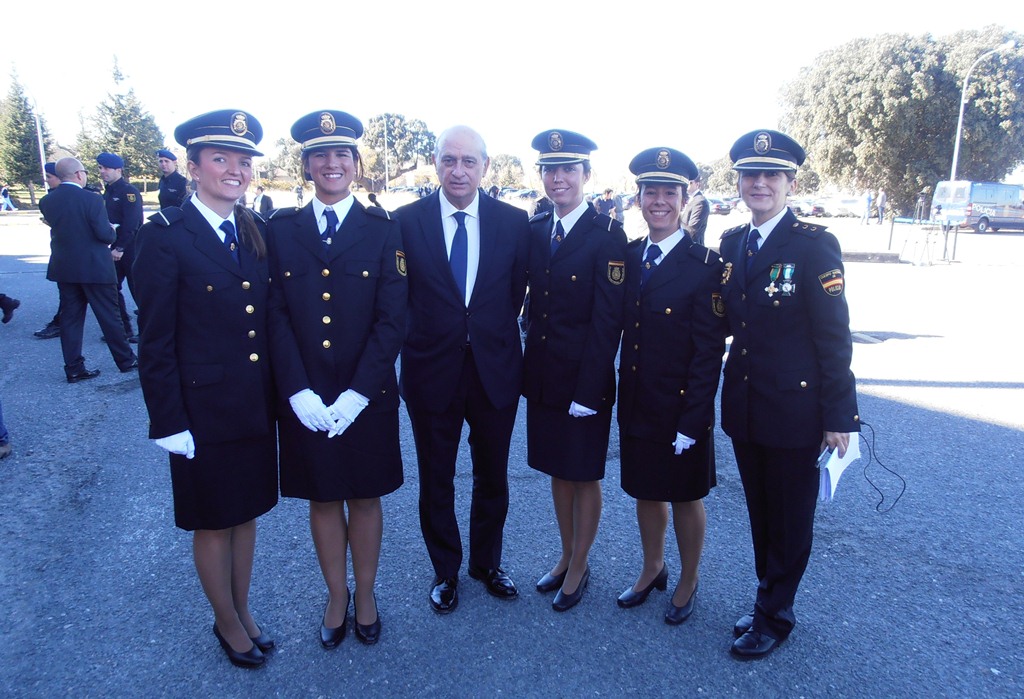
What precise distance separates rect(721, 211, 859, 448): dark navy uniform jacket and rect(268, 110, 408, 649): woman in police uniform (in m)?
1.42

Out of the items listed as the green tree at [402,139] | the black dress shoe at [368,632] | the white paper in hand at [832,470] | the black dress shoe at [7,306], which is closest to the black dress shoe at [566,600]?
the black dress shoe at [368,632]

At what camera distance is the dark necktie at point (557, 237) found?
3.11m

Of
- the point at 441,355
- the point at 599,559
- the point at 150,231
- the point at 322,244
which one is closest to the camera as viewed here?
the point at 150,231

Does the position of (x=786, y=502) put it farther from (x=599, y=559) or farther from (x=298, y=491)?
(x=298, y=491)

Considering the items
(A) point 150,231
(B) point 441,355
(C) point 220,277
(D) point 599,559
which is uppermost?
(A) point 150,231

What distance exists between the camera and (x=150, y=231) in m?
2.41

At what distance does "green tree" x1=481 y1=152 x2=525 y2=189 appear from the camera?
221ft

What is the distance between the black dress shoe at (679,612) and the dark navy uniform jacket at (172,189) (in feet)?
25.4

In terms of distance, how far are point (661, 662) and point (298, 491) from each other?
64.2 inches

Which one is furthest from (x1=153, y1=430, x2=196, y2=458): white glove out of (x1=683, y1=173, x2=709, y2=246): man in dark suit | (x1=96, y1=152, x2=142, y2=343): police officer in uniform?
(x1=683, y1=173, x2=709, y2=246): man in dark suit

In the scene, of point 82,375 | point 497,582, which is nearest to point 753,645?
point 497,582

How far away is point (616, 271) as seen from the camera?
9.80 ft

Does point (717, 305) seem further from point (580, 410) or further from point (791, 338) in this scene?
point (580, 410)

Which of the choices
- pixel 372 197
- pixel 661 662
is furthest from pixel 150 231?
pixel 661 662
